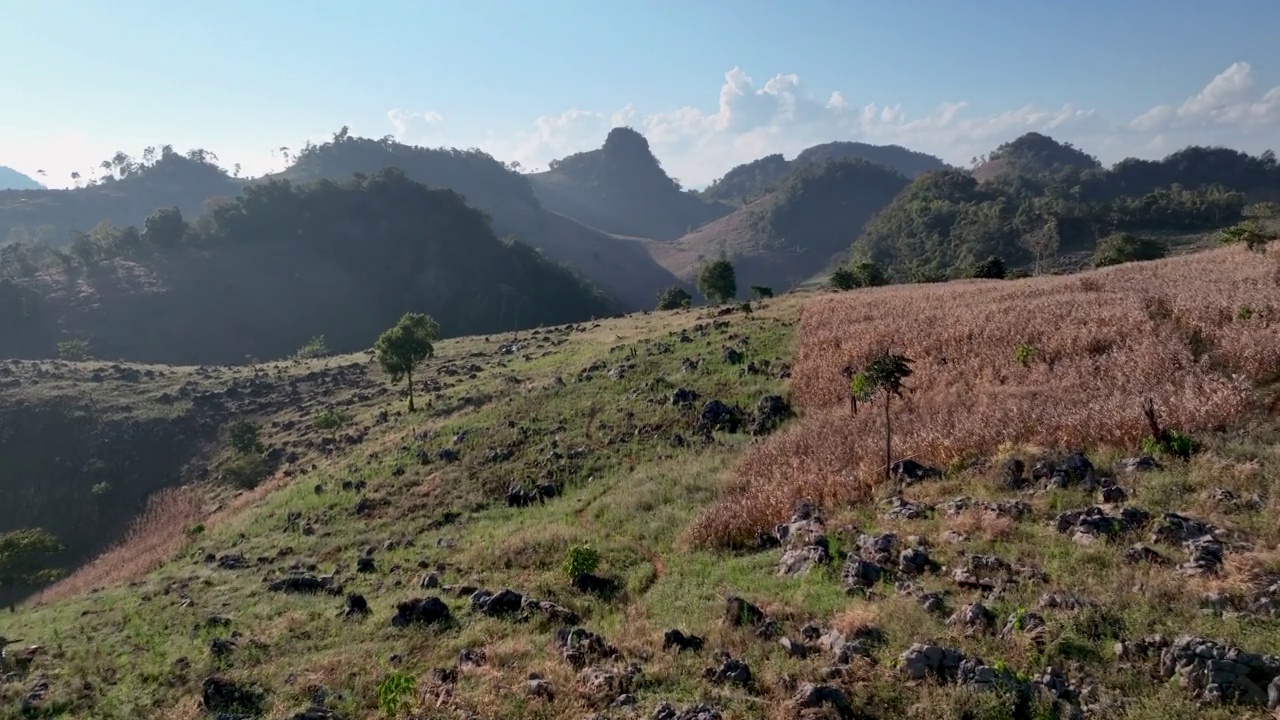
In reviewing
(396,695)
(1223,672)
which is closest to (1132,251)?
(1223,672)

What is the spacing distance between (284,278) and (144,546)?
88.9m

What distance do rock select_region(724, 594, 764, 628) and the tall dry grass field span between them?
3.93m

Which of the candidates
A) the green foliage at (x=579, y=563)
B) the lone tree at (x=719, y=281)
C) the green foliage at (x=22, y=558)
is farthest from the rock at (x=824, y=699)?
the lone tree at (x=719, y=281)

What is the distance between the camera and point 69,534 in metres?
38.2

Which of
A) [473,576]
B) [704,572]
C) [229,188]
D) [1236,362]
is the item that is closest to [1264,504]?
[1236,362]

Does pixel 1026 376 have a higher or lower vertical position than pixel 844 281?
lower

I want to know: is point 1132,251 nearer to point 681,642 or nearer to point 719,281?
point 719,281

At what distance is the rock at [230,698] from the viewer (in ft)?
34.2

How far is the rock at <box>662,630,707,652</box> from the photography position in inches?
408

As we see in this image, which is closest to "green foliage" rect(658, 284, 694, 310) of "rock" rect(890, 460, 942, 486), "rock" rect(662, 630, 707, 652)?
"rock" rect(890, 460, 942, 486)

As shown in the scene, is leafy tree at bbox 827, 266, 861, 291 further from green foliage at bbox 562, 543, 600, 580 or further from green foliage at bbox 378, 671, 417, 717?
green foliage at bbox 378, 671, 417, 717

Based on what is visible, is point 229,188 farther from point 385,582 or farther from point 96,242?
point 385,582

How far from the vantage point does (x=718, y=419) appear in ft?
80.4

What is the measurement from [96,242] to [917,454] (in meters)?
121
